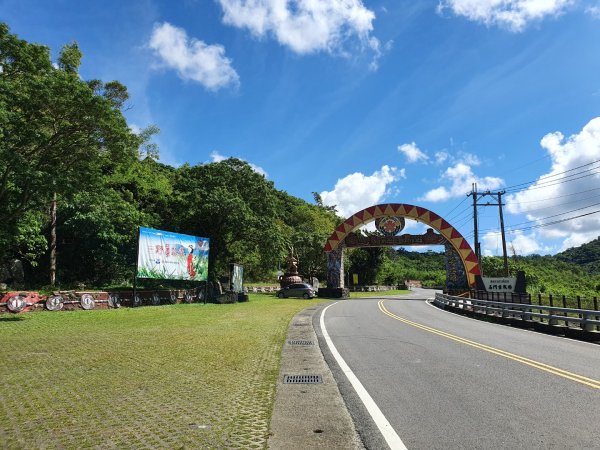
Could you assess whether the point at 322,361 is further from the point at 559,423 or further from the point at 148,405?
the point at 559,423

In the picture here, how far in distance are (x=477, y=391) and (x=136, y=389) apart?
5281 millimetres

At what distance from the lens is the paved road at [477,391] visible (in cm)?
495

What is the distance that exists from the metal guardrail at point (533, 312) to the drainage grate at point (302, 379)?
33.8 feet

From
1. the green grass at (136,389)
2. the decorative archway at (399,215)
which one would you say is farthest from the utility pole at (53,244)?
the decorative archway at (399,215)

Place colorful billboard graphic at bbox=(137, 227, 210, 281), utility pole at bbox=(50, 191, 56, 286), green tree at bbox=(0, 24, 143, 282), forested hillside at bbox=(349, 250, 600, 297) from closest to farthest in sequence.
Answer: green tree at bbox=(0, 24, 143, 282)
colorful billboard graphic at bbox=(137, 227, 210, 281)
utility pole at bbox=(50, 191, 56, 286)
forested hillside at bbox=(349, 250, 600, 297)

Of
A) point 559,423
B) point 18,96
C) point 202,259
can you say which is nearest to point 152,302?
point 202,259

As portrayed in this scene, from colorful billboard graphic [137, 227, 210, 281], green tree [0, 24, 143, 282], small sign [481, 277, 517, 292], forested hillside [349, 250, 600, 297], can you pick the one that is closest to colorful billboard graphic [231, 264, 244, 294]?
colorful billboard graphic [137, 227, 210, 281]

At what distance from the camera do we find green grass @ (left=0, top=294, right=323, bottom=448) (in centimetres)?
487

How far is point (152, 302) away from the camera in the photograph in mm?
28938

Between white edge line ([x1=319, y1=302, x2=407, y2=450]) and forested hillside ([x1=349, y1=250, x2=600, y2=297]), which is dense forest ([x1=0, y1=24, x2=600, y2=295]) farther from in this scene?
white edge line ([x1=319, y1=302, x2=407, y2=450])

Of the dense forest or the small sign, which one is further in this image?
the small sign

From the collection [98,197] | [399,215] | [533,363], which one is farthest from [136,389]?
[399,215]

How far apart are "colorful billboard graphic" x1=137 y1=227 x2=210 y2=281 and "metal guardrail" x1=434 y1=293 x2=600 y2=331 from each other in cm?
1801

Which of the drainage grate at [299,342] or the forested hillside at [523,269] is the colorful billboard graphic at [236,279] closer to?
the drainage grate at [299,342]
